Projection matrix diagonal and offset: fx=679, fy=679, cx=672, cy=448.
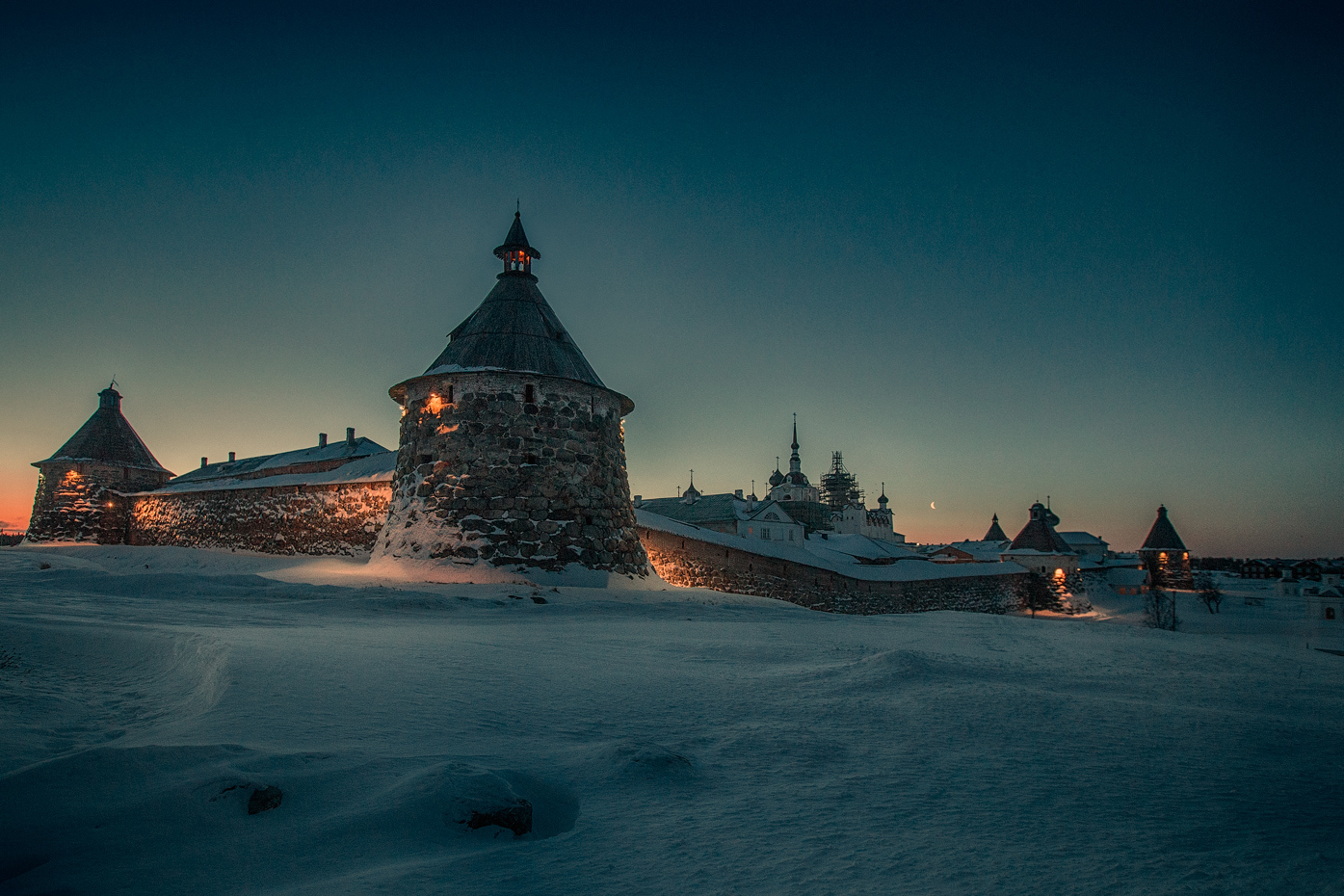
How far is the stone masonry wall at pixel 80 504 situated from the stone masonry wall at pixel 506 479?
23.5 meters

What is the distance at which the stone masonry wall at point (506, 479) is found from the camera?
13.6 m

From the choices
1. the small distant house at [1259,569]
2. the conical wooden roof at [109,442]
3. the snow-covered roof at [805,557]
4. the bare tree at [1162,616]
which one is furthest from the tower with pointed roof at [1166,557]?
the small distant house at [1259,569]

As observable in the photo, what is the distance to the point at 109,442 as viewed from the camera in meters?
30.5

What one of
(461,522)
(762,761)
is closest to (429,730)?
(762,761)

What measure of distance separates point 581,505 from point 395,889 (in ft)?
41.2

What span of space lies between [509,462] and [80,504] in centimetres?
2676

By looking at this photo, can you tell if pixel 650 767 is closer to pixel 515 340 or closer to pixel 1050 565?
pixel 515 340

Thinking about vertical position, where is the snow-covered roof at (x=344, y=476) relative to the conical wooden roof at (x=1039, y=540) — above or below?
above

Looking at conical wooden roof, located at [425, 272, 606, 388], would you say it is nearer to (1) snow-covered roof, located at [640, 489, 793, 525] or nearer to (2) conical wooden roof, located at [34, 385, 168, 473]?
(2) conical wooden roof, located at [34, 385, 168, 473]

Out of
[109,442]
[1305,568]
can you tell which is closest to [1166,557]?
[1305,568]

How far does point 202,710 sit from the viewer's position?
137 inches

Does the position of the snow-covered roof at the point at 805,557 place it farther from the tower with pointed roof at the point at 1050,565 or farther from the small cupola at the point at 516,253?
the tower with pointed roof at the point at 1050,565

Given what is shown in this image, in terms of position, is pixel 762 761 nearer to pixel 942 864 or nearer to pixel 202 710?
pixel 942 864

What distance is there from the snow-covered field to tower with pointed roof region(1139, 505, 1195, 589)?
58.1 m
